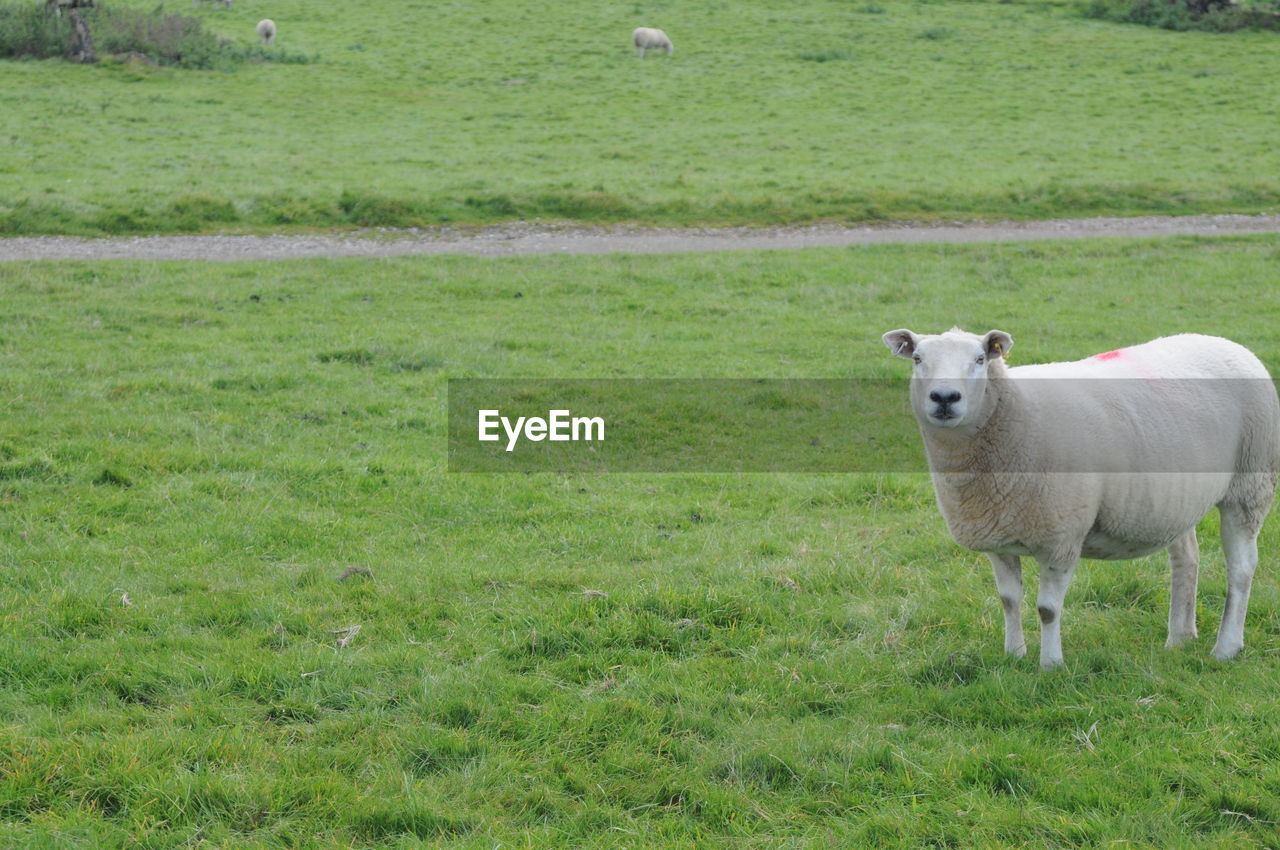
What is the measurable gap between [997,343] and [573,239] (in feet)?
56.2

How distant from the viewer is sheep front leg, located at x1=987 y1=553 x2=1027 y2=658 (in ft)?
21.1

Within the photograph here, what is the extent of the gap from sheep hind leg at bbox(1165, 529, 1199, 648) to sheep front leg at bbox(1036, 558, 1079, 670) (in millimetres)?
920

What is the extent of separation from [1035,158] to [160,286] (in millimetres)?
23013

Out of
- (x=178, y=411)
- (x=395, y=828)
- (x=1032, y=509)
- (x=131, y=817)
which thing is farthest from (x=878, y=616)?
(x=178, y=411)

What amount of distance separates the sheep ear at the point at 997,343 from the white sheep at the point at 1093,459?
1cm

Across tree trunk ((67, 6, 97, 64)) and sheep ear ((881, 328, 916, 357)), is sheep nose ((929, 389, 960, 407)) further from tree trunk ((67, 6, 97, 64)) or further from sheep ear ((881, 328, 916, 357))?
tree trunk ((67, 6, 97, 64))

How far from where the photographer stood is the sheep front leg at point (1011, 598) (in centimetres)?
642

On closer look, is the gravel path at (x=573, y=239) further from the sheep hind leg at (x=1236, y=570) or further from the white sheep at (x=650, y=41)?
the white sheep at (x=650, y=41)

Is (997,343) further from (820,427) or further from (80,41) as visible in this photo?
(80,41)

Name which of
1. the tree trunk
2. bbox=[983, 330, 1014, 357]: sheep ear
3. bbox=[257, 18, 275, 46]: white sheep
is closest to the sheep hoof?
bbox=[983, 330, 1014, 357]: sheep ear

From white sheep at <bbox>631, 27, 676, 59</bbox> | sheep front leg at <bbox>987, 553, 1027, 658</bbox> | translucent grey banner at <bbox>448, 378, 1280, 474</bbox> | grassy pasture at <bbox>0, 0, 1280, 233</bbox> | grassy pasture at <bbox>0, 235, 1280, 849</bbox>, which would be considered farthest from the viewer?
white sheep at <bbox>631, 27, 676, 59</bbox>

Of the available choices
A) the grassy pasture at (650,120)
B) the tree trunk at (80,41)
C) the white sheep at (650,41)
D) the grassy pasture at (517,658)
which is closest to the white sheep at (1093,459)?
the grassy pasture at (517,658)

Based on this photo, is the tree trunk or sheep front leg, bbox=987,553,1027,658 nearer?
sheep front leg, bbox=987,553,1027,658

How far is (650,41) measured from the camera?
46219mm
